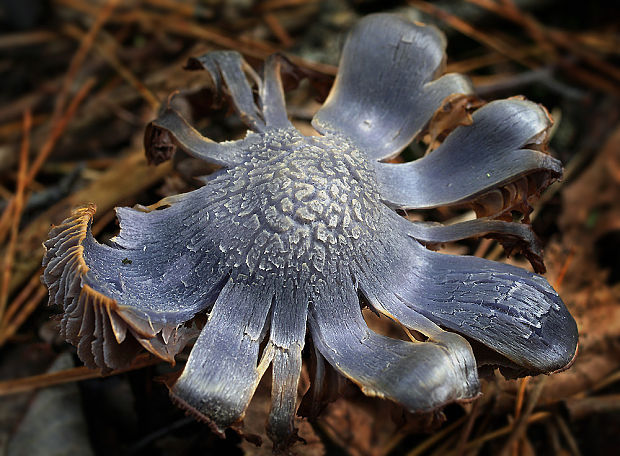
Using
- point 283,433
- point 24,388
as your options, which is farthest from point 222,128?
point 283,433

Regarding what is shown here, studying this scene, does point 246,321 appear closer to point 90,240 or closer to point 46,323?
point 90,240

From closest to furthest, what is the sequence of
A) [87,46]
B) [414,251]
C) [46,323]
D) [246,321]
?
[246,321] → [414,251] → [46,323] → [87,46]

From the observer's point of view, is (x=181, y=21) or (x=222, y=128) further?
(x=181, y=21)

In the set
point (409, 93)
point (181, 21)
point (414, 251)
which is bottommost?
point (181, 21)

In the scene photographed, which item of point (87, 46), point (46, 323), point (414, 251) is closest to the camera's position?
point (414, 251)

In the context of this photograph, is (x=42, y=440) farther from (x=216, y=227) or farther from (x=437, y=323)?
(x=437, y=323)

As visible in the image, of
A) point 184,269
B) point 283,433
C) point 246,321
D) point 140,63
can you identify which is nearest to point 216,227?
point 184,269

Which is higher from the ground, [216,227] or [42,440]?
[216,227]
